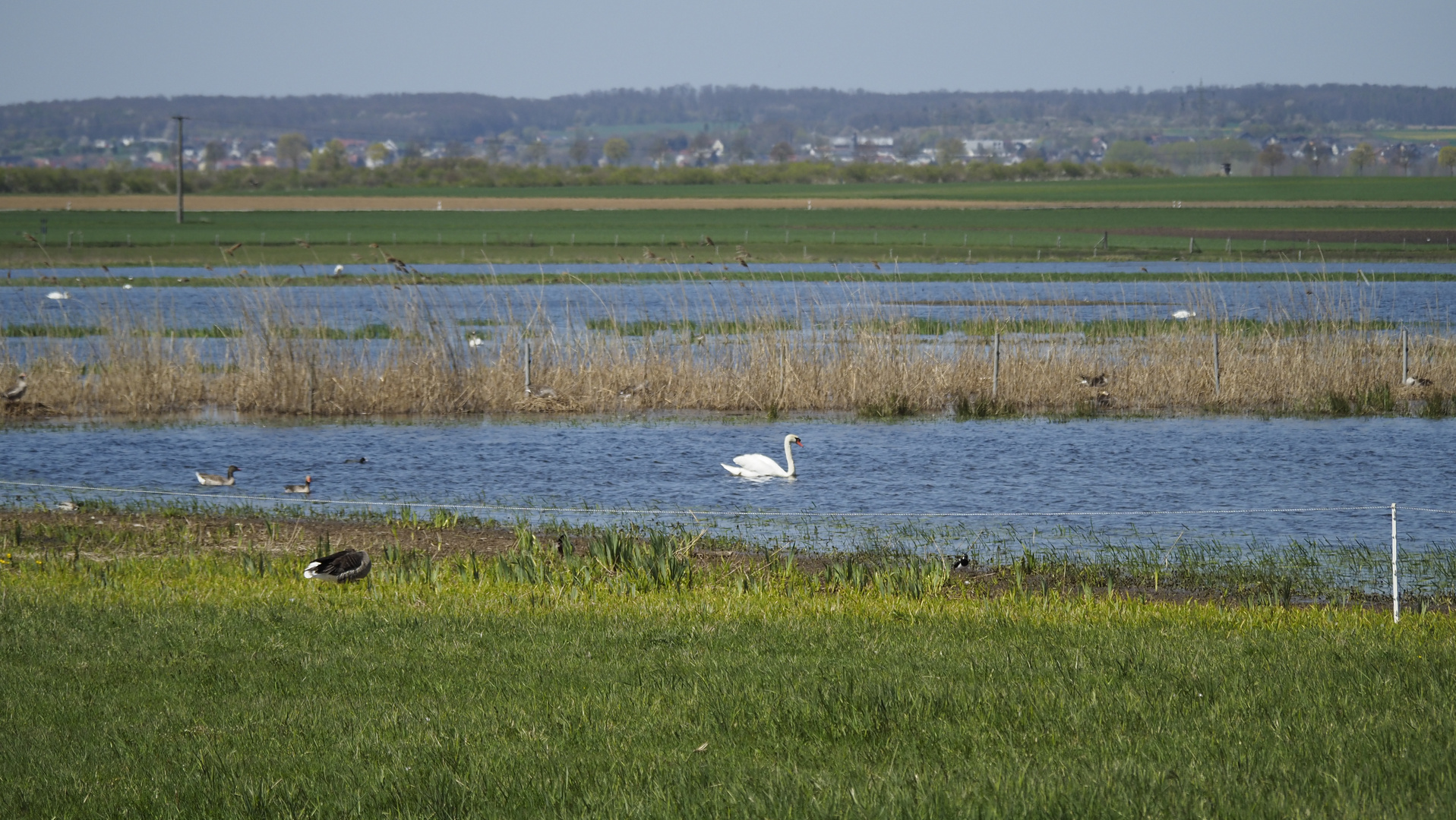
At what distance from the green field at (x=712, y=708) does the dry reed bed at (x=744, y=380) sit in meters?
16.1

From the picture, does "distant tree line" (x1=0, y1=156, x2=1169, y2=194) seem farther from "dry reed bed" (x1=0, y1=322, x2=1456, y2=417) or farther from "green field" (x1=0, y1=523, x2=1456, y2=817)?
"green field" (x1=0, y1=523, x2=1456, y2=817)

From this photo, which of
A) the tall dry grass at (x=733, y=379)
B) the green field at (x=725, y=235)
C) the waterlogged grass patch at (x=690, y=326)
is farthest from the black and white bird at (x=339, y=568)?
the green field at (x=725, y=235)

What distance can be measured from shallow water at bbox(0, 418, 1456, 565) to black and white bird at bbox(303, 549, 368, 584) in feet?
18.3

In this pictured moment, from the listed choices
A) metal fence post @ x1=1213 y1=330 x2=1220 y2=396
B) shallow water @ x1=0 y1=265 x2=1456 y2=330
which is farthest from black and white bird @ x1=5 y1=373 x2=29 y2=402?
metal fence post @ x1=1213 y1=330 x2=1220 y2=396

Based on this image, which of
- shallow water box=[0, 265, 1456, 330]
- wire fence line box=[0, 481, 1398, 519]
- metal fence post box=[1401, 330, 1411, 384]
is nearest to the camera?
wire fence line box=[0, 481, 1398, 519]

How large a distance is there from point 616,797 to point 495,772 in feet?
2.40

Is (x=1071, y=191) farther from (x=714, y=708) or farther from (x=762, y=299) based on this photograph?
(x=714, y=708)

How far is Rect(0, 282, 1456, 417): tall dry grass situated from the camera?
27375 millimetres

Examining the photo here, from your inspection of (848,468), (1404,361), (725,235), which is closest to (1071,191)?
(725,235)

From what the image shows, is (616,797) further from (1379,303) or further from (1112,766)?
(1379,303)

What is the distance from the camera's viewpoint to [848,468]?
21344 millimetres

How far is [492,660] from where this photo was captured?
9.16 meters

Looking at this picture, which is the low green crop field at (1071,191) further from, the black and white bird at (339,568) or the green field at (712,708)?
the black and white bird at (339,568)

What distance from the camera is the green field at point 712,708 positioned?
643 centimetres
